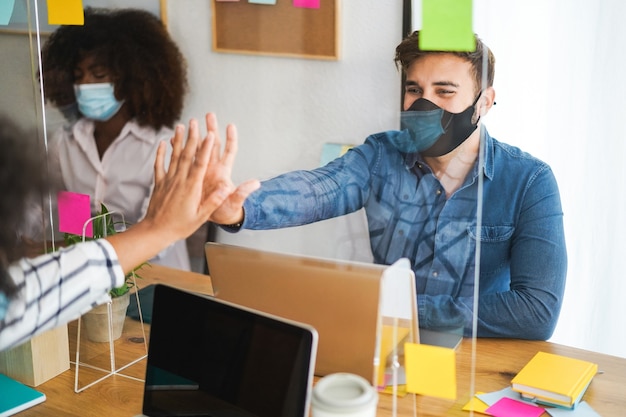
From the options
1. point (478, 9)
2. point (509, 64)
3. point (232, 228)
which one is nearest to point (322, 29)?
point (478, 9)

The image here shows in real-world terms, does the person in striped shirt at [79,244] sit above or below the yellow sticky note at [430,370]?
above

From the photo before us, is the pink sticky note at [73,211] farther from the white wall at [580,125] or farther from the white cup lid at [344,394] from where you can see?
the white wall at [580,125]

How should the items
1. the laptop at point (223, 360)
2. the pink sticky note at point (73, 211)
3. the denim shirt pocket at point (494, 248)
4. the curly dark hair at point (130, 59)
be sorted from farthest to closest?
1. the pink sticky note at point (73, 211)
2. the curly dark hair at point (130, 59)
3. the denim shirt pocket at point (494, 248)
4. the laptop at point (223, 360)

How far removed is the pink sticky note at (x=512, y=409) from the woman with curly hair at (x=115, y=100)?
0.83 meters

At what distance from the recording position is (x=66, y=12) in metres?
1.75

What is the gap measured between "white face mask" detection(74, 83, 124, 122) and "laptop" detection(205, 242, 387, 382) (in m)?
0.54

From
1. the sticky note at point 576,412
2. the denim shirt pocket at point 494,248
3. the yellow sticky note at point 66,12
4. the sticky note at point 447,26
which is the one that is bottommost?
the sticky note at point 576,412

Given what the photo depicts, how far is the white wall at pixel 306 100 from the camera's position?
139 centimetres

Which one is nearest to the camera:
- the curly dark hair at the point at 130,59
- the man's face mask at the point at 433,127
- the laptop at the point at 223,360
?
the laptop at the point at 223,360

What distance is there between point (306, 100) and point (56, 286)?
599 millimetres

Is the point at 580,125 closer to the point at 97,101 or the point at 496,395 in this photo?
the point at 496,395

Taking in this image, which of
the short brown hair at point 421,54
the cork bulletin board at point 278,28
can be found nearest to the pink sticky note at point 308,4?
the cork bulletin board at point 278,28

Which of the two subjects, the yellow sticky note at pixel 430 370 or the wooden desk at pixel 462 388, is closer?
the yellow sticky note at pixel 430 370

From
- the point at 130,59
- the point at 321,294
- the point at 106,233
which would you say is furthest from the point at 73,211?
the point at 321,294
